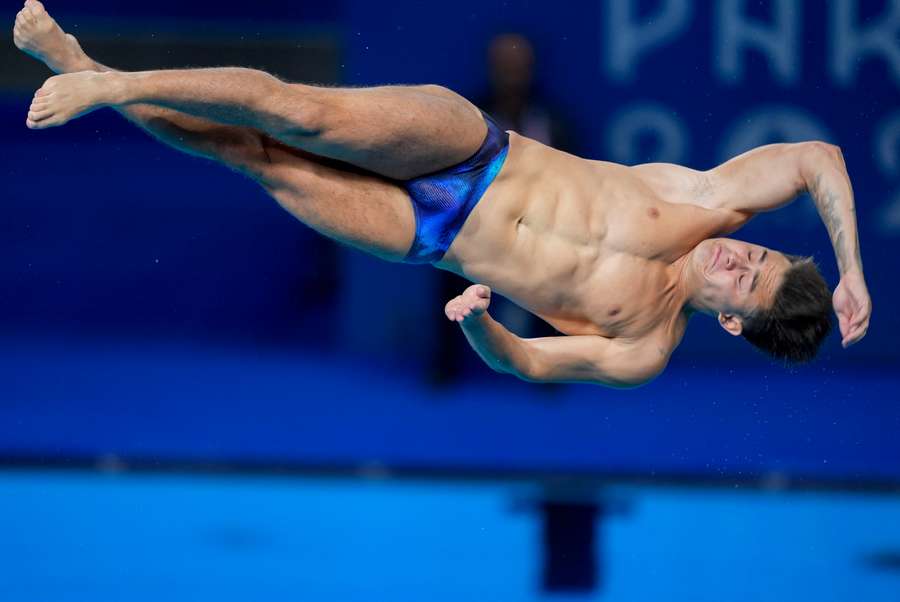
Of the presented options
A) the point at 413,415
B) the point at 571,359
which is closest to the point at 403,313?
the point at 413,415

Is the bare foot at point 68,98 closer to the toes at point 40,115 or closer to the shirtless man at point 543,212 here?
the toes at point 40,115

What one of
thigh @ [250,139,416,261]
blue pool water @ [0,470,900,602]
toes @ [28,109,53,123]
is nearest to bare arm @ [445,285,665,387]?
thigh @ [250,139,416,261]

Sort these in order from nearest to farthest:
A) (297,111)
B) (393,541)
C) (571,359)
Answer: (297,111), (571,359), (393,541)

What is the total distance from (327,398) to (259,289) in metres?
0.62

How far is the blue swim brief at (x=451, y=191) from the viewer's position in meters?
3.86

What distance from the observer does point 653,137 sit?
6.53 m

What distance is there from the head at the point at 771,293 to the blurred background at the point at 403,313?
2.22m

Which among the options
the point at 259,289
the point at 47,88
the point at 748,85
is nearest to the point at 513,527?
the point at 259,289

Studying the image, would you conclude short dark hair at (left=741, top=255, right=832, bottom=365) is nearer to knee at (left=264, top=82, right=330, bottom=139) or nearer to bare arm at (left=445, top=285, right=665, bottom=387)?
bare arm at (left=445, top=285, right=665, bottom=387)

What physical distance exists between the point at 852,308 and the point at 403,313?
3306 millimetres

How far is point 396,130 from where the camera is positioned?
3.65m

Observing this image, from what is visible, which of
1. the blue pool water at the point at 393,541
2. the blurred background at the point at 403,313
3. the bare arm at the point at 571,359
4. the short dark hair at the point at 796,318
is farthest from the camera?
the blurred background at the point at 403,313

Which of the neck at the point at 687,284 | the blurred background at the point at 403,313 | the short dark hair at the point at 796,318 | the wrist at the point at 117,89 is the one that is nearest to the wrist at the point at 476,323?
the neck at the point at 687,284

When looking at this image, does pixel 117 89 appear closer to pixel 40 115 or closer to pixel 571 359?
pixel 40 115
